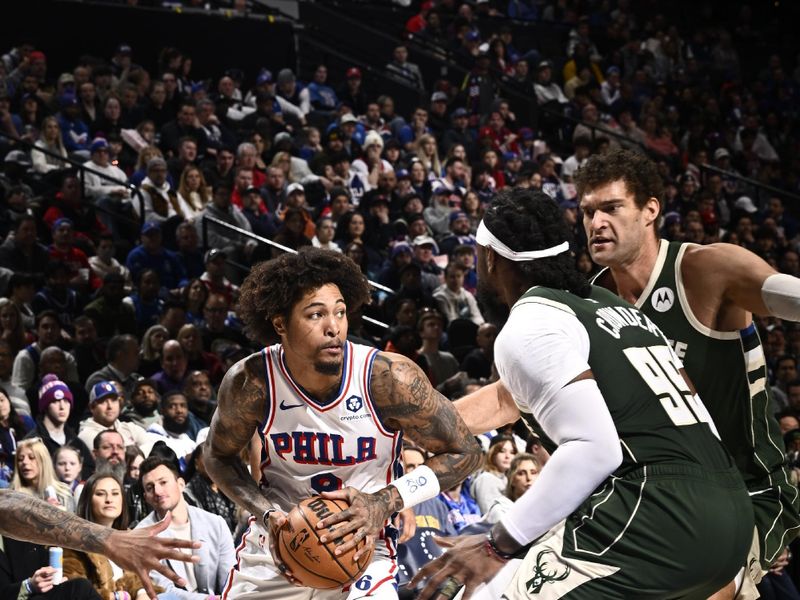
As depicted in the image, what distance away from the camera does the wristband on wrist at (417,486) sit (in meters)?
3.91

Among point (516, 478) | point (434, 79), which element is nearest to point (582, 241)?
point (434, 79)

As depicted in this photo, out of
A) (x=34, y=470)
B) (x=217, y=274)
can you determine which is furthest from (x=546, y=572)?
(x=217, y=274)

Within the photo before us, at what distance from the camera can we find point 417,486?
13.0ft

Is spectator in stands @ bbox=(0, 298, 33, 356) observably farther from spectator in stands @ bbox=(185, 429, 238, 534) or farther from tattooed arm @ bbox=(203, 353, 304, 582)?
tattooed arm @ bbox=(203, 353, 304, 582)

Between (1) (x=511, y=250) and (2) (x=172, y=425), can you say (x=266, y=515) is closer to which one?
(1) (x=511, y=250)

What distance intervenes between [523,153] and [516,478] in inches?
363

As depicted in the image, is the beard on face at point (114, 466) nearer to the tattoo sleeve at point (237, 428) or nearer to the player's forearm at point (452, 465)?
the tattoo sleeve at point (237, 428)

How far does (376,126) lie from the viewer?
14711mm

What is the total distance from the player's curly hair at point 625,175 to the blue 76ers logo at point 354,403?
3.55 ft

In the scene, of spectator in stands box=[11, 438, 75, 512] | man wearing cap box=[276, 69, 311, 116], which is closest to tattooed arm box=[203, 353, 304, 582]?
spectator in stands box=[11, 438, 75, 512]

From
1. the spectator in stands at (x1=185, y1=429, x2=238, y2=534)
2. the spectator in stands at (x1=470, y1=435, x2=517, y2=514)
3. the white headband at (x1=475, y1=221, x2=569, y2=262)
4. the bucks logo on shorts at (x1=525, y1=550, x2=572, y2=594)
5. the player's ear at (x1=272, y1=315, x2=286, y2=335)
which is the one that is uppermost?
the white headband at (x1=475, y1=221, x2=569, y2=262)

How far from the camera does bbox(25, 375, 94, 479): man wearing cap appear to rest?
7.64 metres

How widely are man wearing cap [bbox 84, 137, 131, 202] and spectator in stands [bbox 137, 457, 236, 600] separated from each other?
514 centimetres

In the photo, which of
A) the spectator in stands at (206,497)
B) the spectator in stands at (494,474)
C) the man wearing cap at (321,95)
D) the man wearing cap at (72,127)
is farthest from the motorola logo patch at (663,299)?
the man wearing cap at (321,95)
